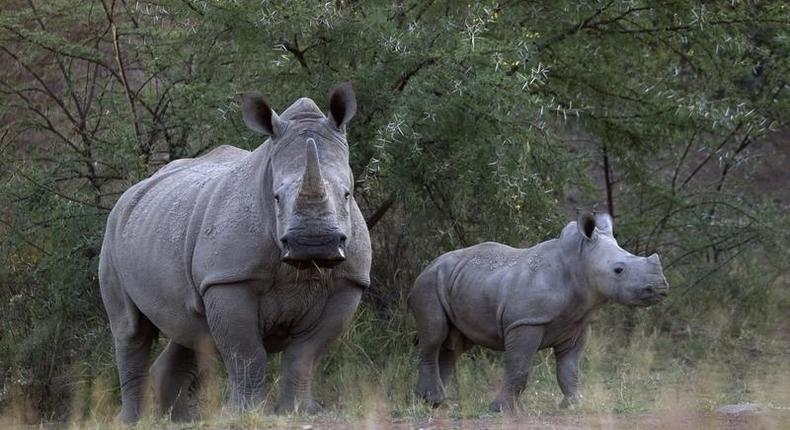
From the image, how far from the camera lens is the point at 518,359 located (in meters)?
Answer: 8.51

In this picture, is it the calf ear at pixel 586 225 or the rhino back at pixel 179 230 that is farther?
the calf ear at pixel 586 225

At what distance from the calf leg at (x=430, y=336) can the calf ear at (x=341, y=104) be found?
2.12 metres

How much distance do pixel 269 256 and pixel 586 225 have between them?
2.38 metres

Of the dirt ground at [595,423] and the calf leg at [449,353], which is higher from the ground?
the calf leg at [449,353]

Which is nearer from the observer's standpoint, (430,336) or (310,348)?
(310,348)

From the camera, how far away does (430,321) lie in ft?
30.3

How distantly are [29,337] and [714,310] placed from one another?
653 cm

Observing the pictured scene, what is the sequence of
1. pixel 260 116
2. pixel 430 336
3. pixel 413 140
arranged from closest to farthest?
pixel 260 116
pixel 430 336
pixel 413 140

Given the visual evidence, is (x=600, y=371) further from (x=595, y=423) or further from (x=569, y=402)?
(x=595, y=423)

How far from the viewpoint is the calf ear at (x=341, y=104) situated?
7.37m

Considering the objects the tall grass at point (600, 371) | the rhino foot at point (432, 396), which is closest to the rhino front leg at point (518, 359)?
the tall grass at point (600, 371)

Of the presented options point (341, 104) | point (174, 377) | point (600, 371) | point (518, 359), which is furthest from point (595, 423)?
point (600, 371)

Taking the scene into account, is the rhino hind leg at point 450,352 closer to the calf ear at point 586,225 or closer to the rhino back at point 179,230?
the calf ear at point 586,225

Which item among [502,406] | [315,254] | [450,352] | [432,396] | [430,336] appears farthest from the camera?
[450,352]
